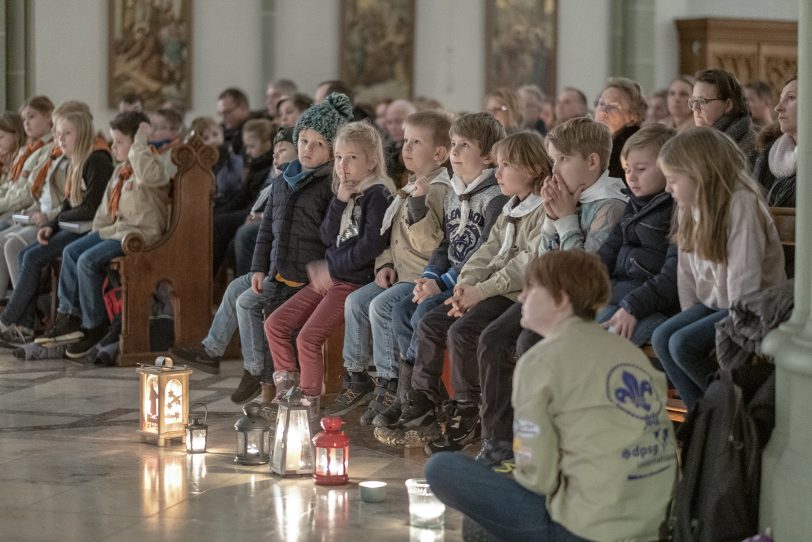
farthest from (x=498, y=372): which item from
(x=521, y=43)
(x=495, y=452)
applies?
(x=521, y=43)

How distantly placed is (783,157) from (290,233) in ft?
7.64

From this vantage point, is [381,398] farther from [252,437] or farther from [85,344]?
[85,344]

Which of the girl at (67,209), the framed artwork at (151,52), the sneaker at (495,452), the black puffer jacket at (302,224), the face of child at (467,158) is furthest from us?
the framed artwork at (151,52)

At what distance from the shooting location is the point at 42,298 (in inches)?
370

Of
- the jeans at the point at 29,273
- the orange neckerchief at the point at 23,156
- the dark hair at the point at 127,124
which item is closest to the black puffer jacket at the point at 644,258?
the dark hair at the point at 127,124

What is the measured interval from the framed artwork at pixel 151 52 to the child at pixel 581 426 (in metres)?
9.90

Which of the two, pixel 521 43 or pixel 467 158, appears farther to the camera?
pixel 521 43

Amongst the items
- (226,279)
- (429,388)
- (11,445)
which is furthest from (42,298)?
(429,388)

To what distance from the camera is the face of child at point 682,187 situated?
180 inches

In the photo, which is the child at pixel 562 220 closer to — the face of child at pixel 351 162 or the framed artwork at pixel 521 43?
the face of child at pixel 351 162

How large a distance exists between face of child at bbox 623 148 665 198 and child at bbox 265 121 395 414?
149cm

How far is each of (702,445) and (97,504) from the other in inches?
82.4

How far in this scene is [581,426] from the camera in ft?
11.8

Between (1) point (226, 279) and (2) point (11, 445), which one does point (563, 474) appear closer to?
(2) point (11, 445)
